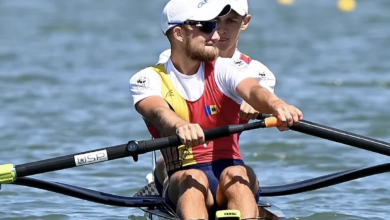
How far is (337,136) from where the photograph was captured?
5.08 m

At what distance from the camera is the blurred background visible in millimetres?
7188

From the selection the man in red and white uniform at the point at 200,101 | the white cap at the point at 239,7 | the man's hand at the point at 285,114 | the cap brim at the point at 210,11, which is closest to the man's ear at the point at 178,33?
the man in red and white uniform at the point at 200,101

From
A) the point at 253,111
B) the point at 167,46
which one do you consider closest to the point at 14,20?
the point at 167,46

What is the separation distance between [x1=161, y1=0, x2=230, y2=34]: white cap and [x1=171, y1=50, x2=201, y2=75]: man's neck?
0.58 ft

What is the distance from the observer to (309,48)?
52.4 feet

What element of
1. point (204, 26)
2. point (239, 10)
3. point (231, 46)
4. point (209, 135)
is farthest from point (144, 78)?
point (231, 46)

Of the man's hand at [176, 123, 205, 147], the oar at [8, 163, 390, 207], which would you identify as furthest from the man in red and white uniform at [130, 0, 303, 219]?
the oar at [8, 163, 390, 207]

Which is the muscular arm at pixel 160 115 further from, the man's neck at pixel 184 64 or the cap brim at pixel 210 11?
the cap brim at pixel 210 11

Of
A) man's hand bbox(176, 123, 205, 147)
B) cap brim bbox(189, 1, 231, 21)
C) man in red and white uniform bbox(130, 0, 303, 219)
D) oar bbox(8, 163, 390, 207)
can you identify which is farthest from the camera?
oar bbox(8, 163, 390, 207)

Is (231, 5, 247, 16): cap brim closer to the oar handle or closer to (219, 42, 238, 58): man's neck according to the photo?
(219, 42, 238, 58): man's neck

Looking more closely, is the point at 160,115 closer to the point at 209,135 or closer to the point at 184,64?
the point at 209,135

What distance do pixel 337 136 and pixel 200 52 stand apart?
0.92 m

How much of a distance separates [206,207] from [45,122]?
5521mm

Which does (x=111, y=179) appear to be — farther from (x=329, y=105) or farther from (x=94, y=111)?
(x=329, y=105)
